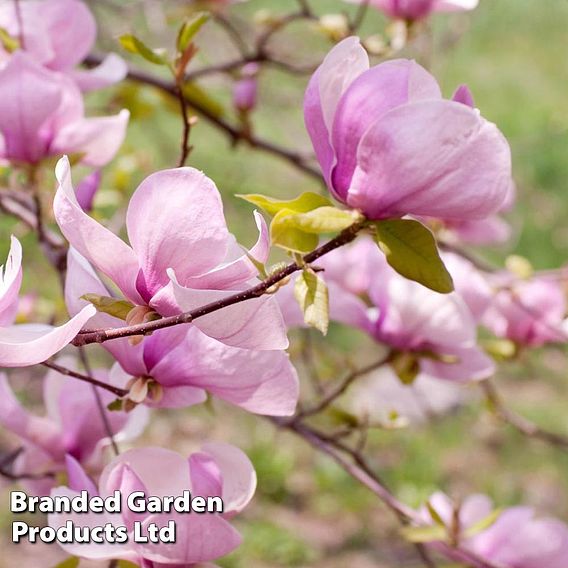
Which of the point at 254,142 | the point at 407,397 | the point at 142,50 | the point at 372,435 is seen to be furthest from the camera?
the point at 407,397

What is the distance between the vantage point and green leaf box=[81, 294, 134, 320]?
1.30 ft

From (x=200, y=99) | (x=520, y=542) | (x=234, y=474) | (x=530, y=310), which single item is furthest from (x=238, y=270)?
(x=200, y=99)

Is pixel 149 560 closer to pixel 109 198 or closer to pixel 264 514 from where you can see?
pixel 109 198

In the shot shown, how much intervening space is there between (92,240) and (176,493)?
137 mm

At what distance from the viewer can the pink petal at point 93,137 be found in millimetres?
591

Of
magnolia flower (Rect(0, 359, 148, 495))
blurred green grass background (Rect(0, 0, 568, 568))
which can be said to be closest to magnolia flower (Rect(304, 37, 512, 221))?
magnolia flower (Rect(0, 359, 148, 495))

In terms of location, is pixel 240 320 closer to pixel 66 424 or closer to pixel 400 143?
pixel 400 143

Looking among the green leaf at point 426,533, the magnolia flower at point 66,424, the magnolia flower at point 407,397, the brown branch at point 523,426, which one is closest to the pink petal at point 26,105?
the magnolia flower at point 66,424

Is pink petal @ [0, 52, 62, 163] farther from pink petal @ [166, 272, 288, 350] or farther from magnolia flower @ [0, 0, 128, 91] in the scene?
pink petal @ [166, 272, 288, 350]

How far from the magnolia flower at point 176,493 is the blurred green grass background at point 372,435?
40cm

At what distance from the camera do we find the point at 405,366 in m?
0.65

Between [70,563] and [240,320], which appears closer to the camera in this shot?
[240,320]

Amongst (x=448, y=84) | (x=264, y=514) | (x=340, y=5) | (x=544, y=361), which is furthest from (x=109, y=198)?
(x=340, y=5)

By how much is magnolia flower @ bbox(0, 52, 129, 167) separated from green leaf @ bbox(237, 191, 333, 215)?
235 mm
